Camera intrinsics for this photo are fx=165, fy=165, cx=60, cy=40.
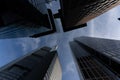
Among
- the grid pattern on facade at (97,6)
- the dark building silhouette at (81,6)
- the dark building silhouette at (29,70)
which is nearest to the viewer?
the dark building silhouette at (81,6)

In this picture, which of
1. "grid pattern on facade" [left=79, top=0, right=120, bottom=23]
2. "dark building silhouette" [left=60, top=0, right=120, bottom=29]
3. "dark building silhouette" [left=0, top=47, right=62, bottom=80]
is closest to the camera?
"dark building silhouette" [left=60, top=0, right=120, bottom=29]

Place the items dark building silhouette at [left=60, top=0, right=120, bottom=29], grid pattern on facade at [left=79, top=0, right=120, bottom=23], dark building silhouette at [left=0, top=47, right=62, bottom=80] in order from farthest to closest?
grid pattern on facade at [left=79, top=0, right=120, bottom=23], dark building silhouette at [left=0, top=47, right=62, bottom=80], dark building silhouette at [left=60, top=0, right=120, bottom=29]

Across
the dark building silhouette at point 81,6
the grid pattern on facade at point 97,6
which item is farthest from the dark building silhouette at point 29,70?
the grid pattern on facade at point 97,6

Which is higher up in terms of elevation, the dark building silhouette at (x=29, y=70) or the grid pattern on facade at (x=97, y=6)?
the grid pattern on facade at (x=97, y=6)

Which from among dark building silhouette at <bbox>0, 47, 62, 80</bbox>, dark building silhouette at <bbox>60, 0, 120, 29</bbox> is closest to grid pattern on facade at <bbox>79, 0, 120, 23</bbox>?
dark building silhouette at <bbox>60, 0, 120, 29</bbox>

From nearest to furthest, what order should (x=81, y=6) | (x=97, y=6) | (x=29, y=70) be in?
(x=81, y=6) → (x=97, y=6) → (x=29, y=70)

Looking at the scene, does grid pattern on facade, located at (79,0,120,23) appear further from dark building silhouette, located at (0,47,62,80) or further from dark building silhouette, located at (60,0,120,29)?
dark building silhouette, located at (0,47,62,80)

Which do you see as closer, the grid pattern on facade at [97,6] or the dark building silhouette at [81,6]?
the dark building silhouette at [81,6]

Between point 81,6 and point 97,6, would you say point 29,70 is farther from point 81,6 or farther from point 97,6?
point 97,6

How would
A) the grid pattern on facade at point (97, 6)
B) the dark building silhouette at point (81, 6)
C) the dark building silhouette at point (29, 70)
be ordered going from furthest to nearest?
the grid pattern on facade at point (97, 6) < the dark building silhouette at point (29, 70) < the dark building silhouette at point (81, 6)

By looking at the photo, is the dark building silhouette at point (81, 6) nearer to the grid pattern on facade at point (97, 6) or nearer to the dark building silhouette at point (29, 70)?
the grid pattern on facade at point (97, 6)

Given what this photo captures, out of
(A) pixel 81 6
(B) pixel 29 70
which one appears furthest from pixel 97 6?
(B) pixel 29 70

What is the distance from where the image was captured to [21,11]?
20906 millimetres

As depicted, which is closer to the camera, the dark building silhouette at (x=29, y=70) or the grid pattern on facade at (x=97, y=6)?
the dark building silhouette at (x=29, y=70)
